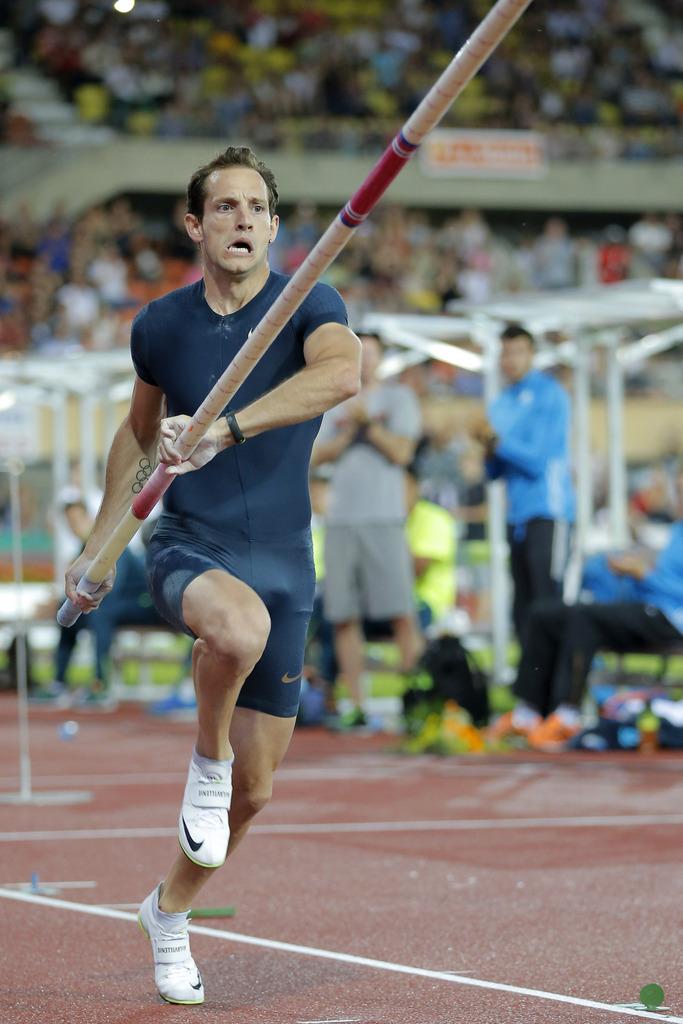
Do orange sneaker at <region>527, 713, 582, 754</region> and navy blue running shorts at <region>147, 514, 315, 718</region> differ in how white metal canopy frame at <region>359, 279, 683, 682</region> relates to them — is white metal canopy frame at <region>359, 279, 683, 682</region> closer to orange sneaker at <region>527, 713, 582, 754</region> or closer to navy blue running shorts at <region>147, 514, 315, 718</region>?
orange sneaker at <region>527, 713, 582, 754</region>

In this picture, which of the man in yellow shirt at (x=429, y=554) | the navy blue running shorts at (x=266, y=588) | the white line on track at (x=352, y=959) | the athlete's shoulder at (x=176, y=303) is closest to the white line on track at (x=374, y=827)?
the white line on track at (x=352, y=959)

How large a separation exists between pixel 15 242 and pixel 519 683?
1746 cm

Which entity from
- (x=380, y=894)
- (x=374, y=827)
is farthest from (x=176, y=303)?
(x=374, y=827)

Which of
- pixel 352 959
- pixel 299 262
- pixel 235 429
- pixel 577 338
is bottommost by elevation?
pixel 352 959

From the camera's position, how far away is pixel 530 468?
10945mm

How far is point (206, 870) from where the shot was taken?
4605 millimetres

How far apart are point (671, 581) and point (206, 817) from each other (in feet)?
22.1

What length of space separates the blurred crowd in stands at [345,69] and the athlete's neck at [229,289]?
2392cm

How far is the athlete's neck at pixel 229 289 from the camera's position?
4.84 m

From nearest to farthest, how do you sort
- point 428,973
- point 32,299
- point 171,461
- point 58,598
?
point 171,461 < point 428,973 < point 58,598 < point 32,299

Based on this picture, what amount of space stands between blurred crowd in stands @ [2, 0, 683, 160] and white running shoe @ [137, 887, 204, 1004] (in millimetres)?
24649

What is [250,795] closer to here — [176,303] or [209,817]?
[209,817]

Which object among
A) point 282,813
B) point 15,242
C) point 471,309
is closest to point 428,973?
point 282,813

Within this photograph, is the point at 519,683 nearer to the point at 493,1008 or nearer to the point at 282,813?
the point at 282,813
